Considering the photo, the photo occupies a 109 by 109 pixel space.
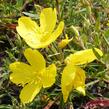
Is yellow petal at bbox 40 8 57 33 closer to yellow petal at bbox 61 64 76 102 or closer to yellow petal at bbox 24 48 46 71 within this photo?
yellow petal at bbox 24 48 46 71

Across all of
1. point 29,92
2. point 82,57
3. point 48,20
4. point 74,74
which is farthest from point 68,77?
point 48,20

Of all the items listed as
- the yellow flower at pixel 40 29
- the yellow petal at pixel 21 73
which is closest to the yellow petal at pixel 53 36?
the yellow flower at pixel 40 29

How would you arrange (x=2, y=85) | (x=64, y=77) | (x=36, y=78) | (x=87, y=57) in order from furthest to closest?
(x=2, y=85), (x=36, y=78), (x=87, y=57), (x=64, y=77)

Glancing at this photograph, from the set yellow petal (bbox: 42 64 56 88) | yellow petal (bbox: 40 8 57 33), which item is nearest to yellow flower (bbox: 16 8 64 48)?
yellow petal (bbox: 40 8 57 33)

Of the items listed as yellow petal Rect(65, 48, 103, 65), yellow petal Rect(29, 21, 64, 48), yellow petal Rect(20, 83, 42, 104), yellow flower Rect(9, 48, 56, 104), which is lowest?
yellow petal Rect(20, 83, 42, 104)

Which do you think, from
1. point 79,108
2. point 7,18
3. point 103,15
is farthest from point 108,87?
point 7,18

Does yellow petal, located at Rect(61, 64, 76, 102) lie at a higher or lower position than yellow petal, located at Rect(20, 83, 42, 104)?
higher

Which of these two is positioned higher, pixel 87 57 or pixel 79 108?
pixel 87 57

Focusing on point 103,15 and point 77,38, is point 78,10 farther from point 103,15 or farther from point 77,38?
point 77,38
